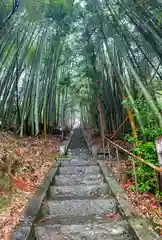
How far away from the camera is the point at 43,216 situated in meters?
3.22

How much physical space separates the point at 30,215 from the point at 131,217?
1.23 metres

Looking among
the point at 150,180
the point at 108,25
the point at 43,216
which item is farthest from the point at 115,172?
the point at 108,25

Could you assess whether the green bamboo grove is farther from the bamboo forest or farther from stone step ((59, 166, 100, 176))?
stone step ((59, 166, 100, 176))

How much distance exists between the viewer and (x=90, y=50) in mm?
5938

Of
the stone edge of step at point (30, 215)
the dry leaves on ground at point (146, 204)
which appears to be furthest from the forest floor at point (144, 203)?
the stone edge of step at point (30, 215)

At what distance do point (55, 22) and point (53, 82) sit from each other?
3101 millimetres

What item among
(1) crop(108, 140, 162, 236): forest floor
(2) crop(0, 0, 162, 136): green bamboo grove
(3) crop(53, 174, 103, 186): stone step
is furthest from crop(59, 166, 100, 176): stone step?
(2) crop(0, 0, 162, 136): green bamboo grove

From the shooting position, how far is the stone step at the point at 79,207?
3.36 meters

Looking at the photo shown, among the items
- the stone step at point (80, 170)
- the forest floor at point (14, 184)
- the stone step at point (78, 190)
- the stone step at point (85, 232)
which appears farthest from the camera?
the stone step at point (80, 170)

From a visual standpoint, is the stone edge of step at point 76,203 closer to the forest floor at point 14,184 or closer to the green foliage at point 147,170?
the forest floor at point 14,184

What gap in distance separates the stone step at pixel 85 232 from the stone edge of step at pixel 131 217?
0.12 metres

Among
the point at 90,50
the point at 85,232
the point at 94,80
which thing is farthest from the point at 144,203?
the point at 90,50

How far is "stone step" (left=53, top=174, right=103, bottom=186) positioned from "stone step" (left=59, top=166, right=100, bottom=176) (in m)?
0.31

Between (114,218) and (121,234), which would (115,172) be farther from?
(121,234)
